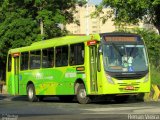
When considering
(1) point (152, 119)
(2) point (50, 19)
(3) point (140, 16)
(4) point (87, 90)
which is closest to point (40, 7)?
(2) point (50, 19)

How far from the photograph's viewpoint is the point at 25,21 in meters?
49.0

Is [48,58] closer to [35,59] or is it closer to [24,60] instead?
[35,59]

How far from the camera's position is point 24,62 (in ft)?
103

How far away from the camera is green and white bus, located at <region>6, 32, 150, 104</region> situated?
2383 cm

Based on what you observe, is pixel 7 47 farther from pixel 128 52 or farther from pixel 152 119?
pixel 152 119

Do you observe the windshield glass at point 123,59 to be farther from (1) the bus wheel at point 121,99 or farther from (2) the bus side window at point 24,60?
(2) the bus side window at point 24,60

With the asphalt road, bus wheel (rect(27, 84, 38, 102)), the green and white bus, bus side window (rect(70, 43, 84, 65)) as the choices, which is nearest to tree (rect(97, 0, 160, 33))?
the green and white bus

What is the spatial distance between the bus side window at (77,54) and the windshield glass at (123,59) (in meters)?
1.53

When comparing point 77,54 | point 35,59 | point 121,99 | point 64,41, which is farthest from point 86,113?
point 35,59

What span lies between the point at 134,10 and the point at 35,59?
959 centimetres

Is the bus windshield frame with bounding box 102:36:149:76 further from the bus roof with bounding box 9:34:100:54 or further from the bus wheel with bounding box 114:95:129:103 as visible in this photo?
the bus wheel with bounding box 114:95:129:103

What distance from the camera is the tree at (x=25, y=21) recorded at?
4872 centimetres

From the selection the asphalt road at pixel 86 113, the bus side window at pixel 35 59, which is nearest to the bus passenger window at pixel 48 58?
the bus side window at pixel 35 59

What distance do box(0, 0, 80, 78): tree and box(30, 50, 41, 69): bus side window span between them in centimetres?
1760
